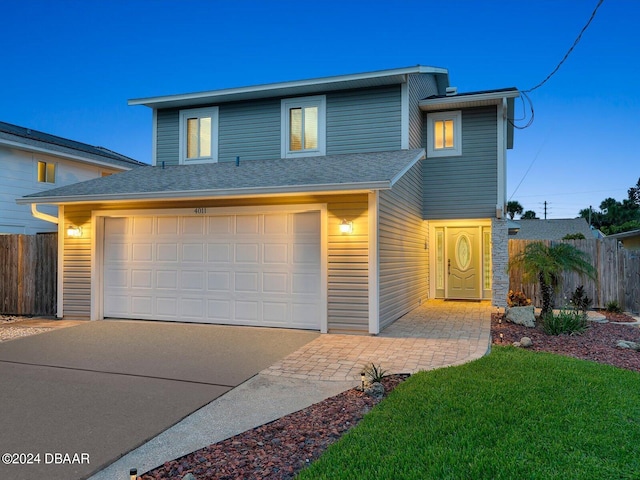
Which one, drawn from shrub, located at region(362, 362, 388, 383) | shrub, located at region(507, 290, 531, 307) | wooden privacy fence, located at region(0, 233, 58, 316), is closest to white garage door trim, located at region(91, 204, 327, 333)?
wooden privacy fence, located at region(0, 233, 58, 316)

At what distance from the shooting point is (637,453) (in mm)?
3047

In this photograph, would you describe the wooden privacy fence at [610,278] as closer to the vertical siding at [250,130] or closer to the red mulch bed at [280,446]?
the vertical siding at [250,130]

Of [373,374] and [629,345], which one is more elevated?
[373,374]

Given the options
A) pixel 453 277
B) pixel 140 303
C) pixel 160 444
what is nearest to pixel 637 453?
pixel 160 444

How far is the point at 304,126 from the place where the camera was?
1070cm

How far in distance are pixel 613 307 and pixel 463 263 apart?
3887mm

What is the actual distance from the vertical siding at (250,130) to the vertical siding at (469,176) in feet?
14.1

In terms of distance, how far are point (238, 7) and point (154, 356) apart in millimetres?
12103

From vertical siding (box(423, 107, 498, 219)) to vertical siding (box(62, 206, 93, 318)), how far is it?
8641 millimetres

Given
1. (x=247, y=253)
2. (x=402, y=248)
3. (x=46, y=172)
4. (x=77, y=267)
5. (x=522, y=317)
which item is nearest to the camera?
(x=247, y=253)

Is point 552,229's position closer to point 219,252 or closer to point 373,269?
point 373,269

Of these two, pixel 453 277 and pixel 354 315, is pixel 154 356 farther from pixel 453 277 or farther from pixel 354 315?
pixel 453 277

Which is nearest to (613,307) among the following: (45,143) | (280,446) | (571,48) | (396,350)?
(571,48)

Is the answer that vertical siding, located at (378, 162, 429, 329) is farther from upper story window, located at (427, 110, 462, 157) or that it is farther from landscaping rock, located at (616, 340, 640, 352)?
landscaping rock, located at (616, 340, 640, 352)
